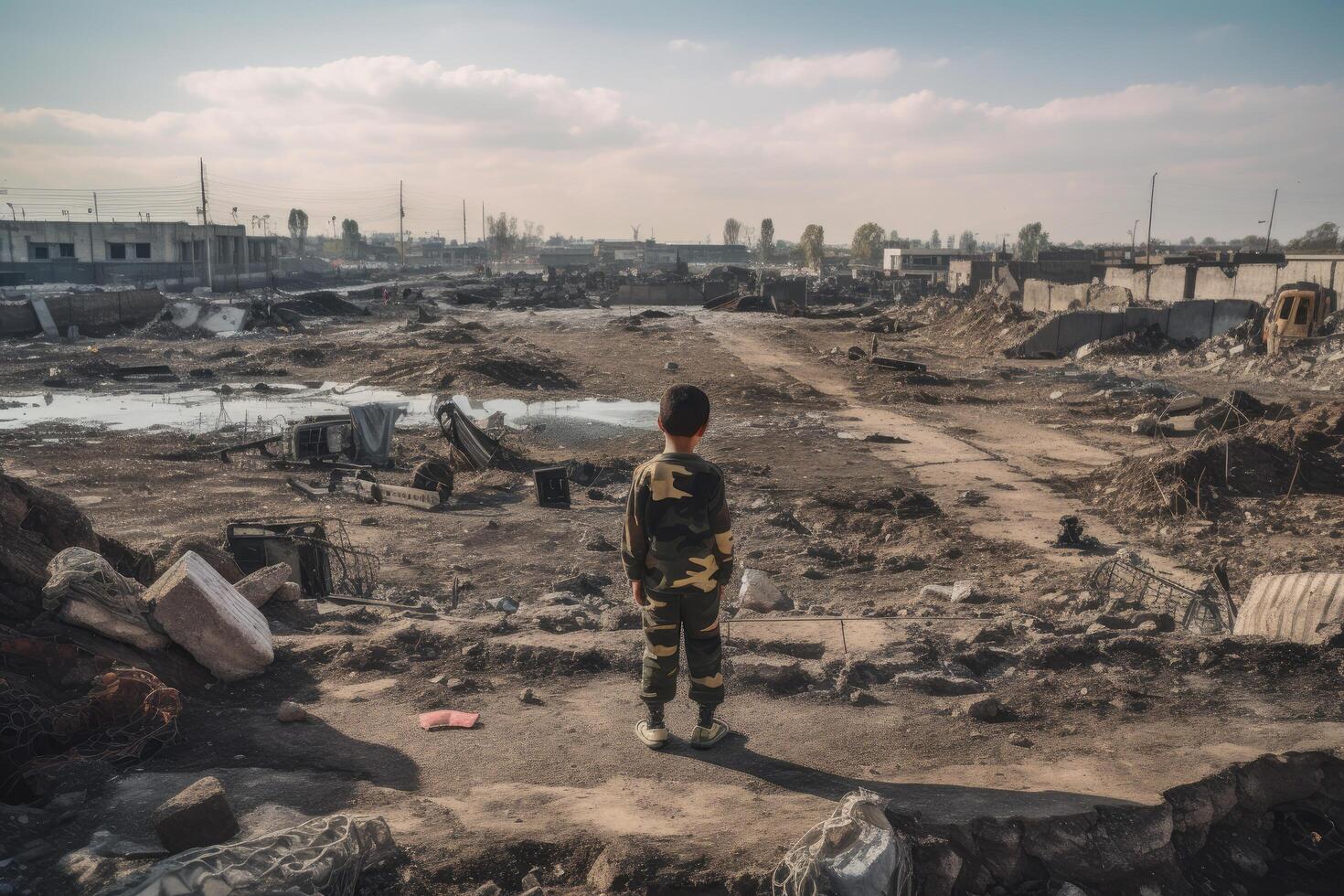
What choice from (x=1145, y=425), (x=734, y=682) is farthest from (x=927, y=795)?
(x=1145, y=425)

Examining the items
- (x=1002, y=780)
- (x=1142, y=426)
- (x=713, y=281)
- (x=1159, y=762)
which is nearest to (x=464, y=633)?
(x=1002, y=780)

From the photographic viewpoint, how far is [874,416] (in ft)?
63.5

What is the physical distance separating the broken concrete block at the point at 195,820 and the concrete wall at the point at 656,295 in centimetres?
5350

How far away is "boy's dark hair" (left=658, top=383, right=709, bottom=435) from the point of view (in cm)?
388

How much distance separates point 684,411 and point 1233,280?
29.9 m

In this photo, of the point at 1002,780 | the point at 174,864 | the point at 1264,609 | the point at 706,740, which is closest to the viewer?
the point at 174,864

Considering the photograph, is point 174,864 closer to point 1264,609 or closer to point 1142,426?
point 1264,609

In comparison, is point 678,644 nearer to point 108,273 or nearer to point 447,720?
point 447,720

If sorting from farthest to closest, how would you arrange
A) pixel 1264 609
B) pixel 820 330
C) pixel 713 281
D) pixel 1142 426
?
1. pixel 713 281
2. pixel 820 330
3. pixel 1142 426
4. pixel 1264 609

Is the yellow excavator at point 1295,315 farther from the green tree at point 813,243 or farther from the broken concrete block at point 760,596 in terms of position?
the green tree at point 813,243

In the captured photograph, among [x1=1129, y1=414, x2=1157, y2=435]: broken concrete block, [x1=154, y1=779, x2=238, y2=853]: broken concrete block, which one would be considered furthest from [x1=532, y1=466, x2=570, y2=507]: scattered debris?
[x1=1129, y1=414, x2=1157, y2=435]: broken concrete block

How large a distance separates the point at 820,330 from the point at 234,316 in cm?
2428

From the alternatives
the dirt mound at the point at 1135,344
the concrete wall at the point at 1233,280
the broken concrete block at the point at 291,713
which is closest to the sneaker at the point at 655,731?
the broken concrete block at the point at 291,713

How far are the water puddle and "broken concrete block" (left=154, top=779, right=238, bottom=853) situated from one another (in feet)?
48.6
